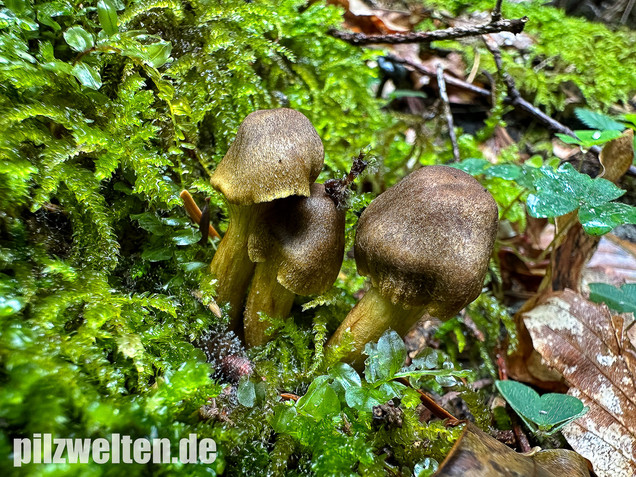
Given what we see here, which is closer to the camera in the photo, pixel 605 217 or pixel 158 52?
pixel 158 52

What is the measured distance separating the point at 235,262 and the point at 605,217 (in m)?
1.52

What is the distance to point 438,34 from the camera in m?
2.45

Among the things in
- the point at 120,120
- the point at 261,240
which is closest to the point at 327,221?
the point at 261,240

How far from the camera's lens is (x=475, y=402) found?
1.61 meters

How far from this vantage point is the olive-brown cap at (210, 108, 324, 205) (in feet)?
4.41

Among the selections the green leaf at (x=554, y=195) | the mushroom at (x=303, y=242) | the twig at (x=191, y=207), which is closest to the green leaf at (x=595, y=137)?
the green leaf at (x=554, y=195)

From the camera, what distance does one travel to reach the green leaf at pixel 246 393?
4.51 feet

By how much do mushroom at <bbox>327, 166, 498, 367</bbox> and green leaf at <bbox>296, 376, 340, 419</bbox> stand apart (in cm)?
37

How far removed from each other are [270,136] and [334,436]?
94cm

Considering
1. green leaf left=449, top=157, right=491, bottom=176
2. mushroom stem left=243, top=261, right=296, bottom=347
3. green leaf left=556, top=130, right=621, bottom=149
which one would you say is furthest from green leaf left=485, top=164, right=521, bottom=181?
mushroom stem left=243, top=261, right=296, bottom=347

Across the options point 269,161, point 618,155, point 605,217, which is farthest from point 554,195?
point 269,161

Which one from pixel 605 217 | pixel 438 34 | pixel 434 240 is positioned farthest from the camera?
pixel 438 34

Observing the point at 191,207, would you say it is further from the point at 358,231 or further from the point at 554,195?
the point at 554,195

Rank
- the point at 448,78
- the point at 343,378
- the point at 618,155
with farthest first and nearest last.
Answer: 1. the point at 448,78
2. the point at 618,155
3. the point at 343,378
